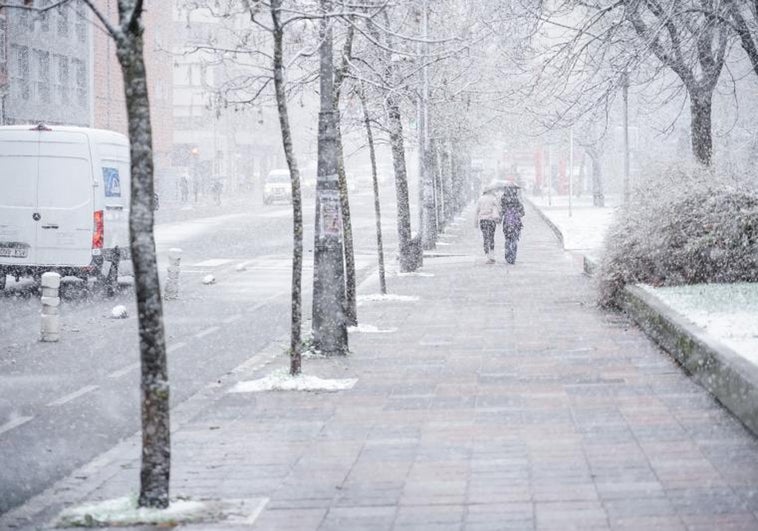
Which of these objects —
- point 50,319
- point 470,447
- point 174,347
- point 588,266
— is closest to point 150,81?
point 588,266

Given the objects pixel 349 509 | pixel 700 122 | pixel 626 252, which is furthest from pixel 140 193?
pixel 700 122

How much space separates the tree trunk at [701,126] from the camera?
21.9 meters

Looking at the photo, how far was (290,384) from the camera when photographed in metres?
10.7

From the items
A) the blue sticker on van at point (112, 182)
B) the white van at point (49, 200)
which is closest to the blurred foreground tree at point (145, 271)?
the white van at point (49, 200)

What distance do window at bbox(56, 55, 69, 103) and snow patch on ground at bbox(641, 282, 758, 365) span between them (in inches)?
1792

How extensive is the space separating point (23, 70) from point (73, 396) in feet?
145

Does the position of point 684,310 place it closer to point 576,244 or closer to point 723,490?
point 723,490

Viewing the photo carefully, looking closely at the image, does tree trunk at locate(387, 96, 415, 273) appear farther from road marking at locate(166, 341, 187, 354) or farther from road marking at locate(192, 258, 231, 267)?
road marking at locate(166, 341, 187, 354)

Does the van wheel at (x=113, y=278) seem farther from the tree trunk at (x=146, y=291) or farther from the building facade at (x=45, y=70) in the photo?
the building facade at (x=45, y=70)

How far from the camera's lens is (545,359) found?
1212cm

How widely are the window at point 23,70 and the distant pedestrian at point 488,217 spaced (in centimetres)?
2979

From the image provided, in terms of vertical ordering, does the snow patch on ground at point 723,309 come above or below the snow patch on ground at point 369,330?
above

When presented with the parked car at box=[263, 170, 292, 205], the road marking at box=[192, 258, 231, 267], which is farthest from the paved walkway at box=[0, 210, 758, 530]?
the parked car at box=[263, 170, 292, 205]

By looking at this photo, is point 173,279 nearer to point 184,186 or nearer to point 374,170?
point 374,170
